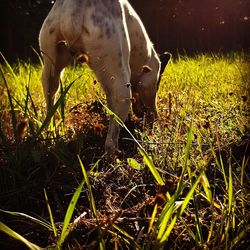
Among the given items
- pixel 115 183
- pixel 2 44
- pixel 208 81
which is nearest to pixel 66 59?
pixel 115 183

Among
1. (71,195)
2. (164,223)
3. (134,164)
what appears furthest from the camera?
(134,164)

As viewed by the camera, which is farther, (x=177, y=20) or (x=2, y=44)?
(x=177, y=20)

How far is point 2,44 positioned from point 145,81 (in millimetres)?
12134

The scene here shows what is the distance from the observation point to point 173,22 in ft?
56.5

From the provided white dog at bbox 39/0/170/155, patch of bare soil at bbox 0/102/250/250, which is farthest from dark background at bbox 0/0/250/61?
patch of bare soil at bbox 0/102/250/250

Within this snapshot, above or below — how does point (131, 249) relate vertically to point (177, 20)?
above

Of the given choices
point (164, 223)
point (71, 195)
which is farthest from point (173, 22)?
point (164, 223)

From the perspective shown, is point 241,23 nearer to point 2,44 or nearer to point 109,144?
point 2,44

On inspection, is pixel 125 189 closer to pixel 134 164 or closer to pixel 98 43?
pixel 134 164

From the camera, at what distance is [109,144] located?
2314 mm

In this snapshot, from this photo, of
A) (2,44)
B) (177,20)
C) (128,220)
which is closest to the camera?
(128,220)

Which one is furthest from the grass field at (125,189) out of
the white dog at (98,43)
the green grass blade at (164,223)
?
the white dog at (98,43)

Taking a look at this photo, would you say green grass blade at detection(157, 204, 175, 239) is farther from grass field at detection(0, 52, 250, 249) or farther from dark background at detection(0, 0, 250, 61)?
dark background at detection(0, 0, 250, 61)

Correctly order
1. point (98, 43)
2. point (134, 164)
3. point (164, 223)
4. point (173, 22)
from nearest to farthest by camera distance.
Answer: point (164, 223) < point (134, 164) < point (98, 43) < point (173, 22)
